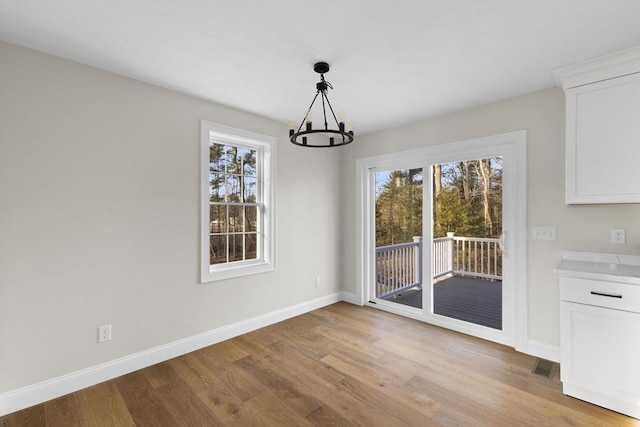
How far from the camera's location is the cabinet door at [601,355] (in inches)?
77.5

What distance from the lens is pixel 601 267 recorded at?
2281 mm

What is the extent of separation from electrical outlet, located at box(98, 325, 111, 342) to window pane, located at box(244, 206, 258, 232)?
5.23 feet

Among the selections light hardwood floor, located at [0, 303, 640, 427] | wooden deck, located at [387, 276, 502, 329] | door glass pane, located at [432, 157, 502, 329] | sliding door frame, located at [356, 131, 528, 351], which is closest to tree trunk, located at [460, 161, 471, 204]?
door glass pane, located at [432, 157, 502, 329]

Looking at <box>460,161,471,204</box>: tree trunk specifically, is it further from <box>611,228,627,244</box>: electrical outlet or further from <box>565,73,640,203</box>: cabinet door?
<box>611,228,627,244</box>: electrical outlet

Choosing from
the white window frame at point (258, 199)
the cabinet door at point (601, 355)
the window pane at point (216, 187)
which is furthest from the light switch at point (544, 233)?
the window pane at point (216, 187)

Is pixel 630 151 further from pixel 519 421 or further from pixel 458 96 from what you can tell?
pixel 519 421

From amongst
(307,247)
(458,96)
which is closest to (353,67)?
(458,96)

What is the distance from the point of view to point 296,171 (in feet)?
13.0

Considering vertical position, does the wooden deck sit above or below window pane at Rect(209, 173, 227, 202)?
below

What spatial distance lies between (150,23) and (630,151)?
3.45m

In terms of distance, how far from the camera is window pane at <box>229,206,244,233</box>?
341 cm

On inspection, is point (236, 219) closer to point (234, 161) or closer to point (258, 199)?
point (258, 199)

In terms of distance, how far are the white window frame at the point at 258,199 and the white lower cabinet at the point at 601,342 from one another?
112 inches

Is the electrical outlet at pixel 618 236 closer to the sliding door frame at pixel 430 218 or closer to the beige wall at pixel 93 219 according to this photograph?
the sliding door frame at pixel 430 218
